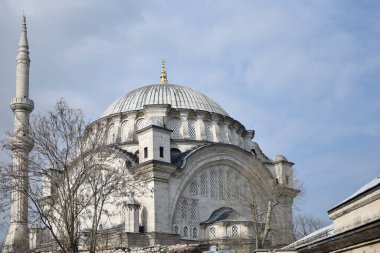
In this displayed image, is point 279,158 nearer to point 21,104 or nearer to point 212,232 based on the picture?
point 212,232

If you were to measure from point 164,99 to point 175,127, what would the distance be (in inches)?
113

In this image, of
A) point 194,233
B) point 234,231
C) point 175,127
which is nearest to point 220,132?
point 175,127

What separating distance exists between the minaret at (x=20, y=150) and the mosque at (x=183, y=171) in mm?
69

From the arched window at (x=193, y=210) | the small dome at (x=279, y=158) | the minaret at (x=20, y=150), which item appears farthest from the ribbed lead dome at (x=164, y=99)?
the arched window at (x=193, y=210)

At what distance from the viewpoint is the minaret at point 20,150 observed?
21453 mm

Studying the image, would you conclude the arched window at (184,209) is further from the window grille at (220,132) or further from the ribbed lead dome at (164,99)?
the ribbed lead dome at (164,99)

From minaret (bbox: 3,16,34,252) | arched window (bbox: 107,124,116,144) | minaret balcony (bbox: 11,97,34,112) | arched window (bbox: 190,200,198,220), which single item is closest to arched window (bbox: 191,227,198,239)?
arched window (bbox: 190,200,198,220)

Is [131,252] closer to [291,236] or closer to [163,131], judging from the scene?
[163,131]

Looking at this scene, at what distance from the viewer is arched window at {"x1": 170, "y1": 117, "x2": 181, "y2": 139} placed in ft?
123

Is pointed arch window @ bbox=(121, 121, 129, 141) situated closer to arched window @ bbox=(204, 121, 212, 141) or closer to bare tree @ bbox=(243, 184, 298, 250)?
arched window @ bbox=(204, 121, 212, 141)

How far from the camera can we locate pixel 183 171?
3372cm

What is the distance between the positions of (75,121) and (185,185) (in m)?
13.8

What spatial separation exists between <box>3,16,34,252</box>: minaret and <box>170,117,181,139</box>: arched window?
9.10 meters

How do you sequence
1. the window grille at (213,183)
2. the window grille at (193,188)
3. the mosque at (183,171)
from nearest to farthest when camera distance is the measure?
the mosque at (183,171), the window grille at (193,188), the window grille at (213,183)
